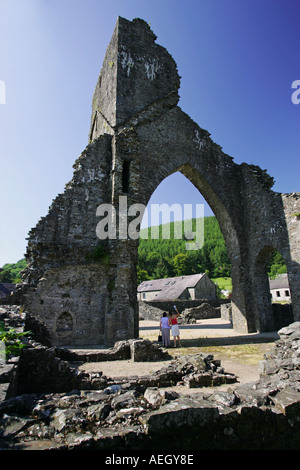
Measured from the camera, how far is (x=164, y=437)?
2.71 meters

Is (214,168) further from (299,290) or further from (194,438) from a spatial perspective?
(194,438)

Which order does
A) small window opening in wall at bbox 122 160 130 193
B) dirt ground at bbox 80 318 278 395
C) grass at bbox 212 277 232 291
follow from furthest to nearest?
1. grass at bbox 212 277 232 291
2. small window opening in wall at bbox 122 160 130 193
3. dirt ground at bbox 80 318 278 395

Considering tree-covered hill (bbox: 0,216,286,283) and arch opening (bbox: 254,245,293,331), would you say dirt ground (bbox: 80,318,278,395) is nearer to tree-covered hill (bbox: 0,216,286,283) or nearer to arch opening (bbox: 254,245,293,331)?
arch opening (bbox: 254,245,293,331)

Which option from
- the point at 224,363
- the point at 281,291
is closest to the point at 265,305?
the point at 224,363

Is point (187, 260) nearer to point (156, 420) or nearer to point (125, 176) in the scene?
point (125, 176)

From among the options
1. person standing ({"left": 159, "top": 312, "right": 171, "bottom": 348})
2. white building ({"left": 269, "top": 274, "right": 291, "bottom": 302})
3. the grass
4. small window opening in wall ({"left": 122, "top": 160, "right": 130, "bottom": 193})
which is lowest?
person standing ({"left": 159, "top": 312, "right": 171, "bottom": 348})

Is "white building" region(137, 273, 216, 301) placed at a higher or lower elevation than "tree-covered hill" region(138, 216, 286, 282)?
lower

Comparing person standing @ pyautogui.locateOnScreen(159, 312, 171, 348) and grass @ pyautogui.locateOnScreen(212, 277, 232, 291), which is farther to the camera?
grass @ pyautogui.locateOnScreen(212, 277, 232, 291)

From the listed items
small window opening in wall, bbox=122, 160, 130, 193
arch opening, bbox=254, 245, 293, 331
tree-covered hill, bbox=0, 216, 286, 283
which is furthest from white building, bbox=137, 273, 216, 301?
small window opening in wall, bbox=122, 160, 130, 193

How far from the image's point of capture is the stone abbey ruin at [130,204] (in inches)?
413

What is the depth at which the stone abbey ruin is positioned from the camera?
34.4 ft

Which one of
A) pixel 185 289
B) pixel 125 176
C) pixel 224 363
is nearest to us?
pixel 224 363

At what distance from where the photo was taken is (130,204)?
11.6m

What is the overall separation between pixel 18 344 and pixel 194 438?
10.3ft
